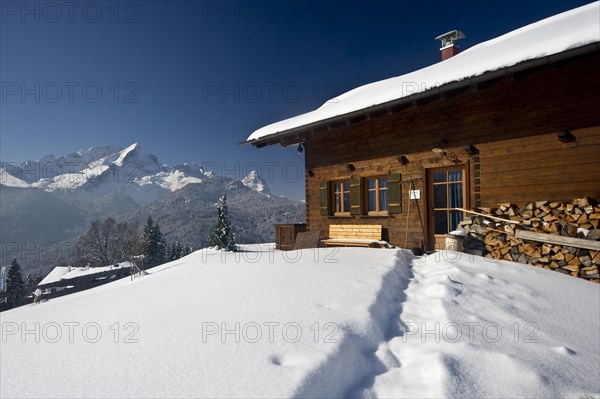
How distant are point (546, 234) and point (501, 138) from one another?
223 centimetres

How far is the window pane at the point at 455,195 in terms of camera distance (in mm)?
7884

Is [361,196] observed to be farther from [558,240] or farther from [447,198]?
[558,240]

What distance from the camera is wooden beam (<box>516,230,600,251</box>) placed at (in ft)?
17.2

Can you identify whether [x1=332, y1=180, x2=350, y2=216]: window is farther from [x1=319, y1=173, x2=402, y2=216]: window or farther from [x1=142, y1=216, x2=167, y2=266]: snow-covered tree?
[x1=142, y1=216, x2=167, y2=266]: snow-covered tree

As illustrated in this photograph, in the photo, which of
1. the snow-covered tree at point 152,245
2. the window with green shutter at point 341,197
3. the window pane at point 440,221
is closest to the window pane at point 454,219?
the window pane at point 440,221

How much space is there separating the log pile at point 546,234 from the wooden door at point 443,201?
3.53 feet

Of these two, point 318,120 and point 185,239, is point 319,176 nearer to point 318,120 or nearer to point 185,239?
point 318,120

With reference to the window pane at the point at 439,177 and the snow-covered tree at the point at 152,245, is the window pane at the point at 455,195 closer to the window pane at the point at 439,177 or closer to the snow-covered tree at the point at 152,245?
the window pane at the point at 439,177

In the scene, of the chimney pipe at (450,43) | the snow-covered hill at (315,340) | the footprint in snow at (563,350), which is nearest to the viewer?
the snow-covered hill at (315,340)

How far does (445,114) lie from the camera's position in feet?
25.3

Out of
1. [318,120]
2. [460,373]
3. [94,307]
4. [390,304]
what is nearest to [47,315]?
[94,307]

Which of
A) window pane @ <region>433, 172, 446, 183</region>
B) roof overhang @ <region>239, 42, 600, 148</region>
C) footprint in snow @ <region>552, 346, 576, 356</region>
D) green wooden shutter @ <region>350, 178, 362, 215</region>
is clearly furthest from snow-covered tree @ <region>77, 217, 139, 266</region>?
footprint in snow @ <region>552, 346, 576, 356</region>

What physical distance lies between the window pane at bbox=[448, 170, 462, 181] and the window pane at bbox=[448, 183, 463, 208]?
0.15 m

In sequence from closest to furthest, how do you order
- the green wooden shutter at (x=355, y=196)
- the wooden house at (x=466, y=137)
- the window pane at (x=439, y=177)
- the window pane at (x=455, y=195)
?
1. the wooden house at (x=466, y=137)
2. the window pane at (x=455, y=195)
3. the window pane at (x=439, y=177)
4. the green wooden shutter at (x=355, y=196)
